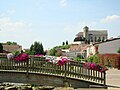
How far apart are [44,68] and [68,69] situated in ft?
5.69

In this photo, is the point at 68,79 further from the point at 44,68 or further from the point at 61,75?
the point at 44,68

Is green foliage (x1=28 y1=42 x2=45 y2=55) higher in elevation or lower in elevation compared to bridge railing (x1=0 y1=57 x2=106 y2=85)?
higher

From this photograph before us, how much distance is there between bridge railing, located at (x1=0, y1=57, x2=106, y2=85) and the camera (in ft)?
55.5

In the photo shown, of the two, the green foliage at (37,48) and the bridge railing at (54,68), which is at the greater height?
the green foliage at (37,48)

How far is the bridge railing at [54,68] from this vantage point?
55.5 feet

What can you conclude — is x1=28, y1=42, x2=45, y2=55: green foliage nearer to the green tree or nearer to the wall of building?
the green tree

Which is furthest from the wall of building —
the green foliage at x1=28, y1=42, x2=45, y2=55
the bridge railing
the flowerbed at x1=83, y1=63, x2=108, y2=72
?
the green foliage at x1=28, y1=42, x2=45, y2=55

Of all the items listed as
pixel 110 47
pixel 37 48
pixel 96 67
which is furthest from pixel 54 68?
pixel 37 48

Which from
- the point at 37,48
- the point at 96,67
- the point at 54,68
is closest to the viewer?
the point at 96,67

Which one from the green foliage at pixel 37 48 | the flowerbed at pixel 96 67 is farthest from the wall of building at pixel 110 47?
the green foliage at pixel 37 48

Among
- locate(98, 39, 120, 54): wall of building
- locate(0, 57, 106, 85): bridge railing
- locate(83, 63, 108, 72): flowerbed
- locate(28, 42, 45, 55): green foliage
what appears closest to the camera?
locate(83, 63, 108, 72): flowerbed

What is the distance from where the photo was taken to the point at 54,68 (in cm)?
1794

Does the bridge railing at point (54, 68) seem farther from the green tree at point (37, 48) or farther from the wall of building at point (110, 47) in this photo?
the green tree at point (37, 48)

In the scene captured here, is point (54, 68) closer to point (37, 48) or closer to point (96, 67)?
point (96, 67)
